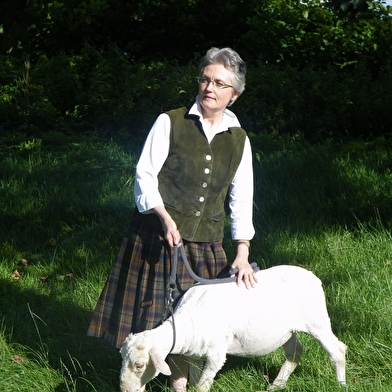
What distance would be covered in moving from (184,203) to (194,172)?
0.56ft

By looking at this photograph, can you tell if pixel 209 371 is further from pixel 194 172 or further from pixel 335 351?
pixel 194 172

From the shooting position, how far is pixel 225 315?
3.22 m

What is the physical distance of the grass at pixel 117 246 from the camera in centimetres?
380

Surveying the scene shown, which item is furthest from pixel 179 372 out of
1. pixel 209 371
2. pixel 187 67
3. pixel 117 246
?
pixel 187 67

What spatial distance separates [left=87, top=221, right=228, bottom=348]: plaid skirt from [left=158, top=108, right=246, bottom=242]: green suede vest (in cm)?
15

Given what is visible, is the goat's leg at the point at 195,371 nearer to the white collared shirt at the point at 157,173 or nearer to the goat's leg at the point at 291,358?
the goat's leg at the point at 291,358

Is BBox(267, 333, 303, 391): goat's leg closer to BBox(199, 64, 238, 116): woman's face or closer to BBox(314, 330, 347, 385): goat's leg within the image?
BBox(314, 330, 347, 385): goat's leg

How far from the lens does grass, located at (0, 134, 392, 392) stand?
12.5 ft

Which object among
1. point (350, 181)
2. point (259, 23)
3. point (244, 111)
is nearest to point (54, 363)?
point (350, 181)

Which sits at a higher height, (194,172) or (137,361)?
(194,172)

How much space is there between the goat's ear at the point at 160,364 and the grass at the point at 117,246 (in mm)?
690

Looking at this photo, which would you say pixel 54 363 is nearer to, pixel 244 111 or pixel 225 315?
pixel 225 315

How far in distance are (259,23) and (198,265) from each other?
7825 millimetres

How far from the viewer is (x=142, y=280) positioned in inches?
140
